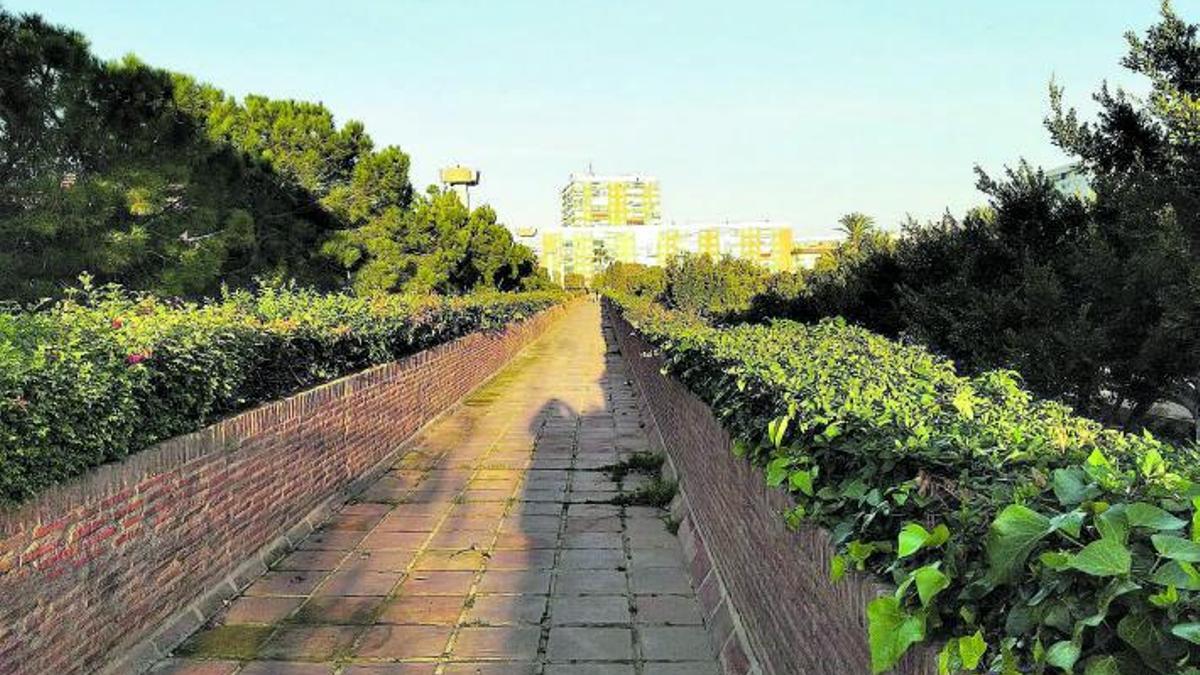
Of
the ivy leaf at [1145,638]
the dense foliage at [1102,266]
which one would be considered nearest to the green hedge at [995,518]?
the ivy leaf at [1145,638]

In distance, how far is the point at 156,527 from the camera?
414 centimetres

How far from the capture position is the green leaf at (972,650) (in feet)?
4.31

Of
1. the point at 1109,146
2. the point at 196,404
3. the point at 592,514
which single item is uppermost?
the point at 1109,146

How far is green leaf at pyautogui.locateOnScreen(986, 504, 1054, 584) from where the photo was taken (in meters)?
1.28

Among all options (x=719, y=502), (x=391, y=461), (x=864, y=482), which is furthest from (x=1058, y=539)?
(x=391, y=461)

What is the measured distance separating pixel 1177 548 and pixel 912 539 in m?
0.48

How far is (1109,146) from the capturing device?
5660 millimetres

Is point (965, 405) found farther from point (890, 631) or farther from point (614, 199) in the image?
point (614, 199)

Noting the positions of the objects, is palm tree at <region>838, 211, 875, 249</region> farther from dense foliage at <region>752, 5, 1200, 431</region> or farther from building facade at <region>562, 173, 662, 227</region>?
building facade at <region>562, 173, 662, 227</region>

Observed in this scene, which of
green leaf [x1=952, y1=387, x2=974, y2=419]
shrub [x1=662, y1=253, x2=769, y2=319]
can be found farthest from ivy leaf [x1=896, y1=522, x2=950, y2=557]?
shrub [x1=662, y1=253, x2=769, y2=319]

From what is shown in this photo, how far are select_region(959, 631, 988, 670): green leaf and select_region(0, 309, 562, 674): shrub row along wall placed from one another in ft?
10.2

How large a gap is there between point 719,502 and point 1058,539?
10.8ft

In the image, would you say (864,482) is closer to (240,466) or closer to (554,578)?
(554,578)

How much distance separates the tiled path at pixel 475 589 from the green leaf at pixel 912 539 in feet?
8.77
